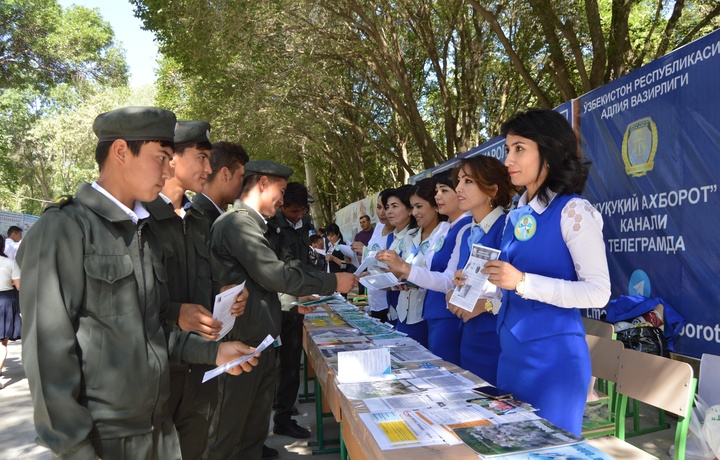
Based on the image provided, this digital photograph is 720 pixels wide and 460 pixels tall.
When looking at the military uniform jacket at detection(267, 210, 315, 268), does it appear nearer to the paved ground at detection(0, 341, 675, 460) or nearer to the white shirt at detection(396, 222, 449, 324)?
the white shirt at detection(396, 222, 449, 324)

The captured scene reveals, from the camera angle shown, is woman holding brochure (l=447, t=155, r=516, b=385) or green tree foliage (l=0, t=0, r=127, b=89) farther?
green tree foliage (l=0, t=0, r=127, b=89)

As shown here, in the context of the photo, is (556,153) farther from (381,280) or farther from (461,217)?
(381,280)

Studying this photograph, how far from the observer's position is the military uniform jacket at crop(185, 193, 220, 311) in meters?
2.32

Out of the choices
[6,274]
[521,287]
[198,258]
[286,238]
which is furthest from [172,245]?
[6,274]

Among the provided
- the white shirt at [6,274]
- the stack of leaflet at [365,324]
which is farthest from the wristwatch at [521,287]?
the white shirt at [6,274]

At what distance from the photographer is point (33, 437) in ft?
14.7

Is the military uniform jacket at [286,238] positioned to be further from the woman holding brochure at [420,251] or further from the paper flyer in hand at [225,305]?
the paper flyer in hand at [225,305]

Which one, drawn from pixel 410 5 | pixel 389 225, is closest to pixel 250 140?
pixel 410 5

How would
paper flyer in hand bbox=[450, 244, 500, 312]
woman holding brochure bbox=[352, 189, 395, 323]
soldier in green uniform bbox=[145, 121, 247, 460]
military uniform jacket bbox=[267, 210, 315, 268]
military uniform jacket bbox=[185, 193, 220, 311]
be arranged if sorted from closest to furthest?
soldier in green uniform bbox=[145, 121, 247, 460] < paper flyer in hand bbox=[450, 244, 500, 312] < military uniform jacket bbox=[185, 193, 220, 311] < military uniform jacket bbox=[267, 210, 315, 268] < woman holding brochure bbox=[352, 189, 395, 323]

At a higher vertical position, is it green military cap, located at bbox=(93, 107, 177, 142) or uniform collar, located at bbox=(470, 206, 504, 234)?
green military cap, located at bbox=(93, 107, 177, 142)

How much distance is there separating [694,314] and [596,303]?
6.60ft

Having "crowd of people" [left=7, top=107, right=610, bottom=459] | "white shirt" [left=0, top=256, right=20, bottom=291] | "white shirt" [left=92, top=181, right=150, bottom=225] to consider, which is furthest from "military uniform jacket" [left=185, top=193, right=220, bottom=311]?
"white shirt" [left=0, top=256, right=20, bottom=291]

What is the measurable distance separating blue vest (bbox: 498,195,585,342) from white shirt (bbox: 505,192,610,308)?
4cm

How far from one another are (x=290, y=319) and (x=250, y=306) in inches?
72.1
